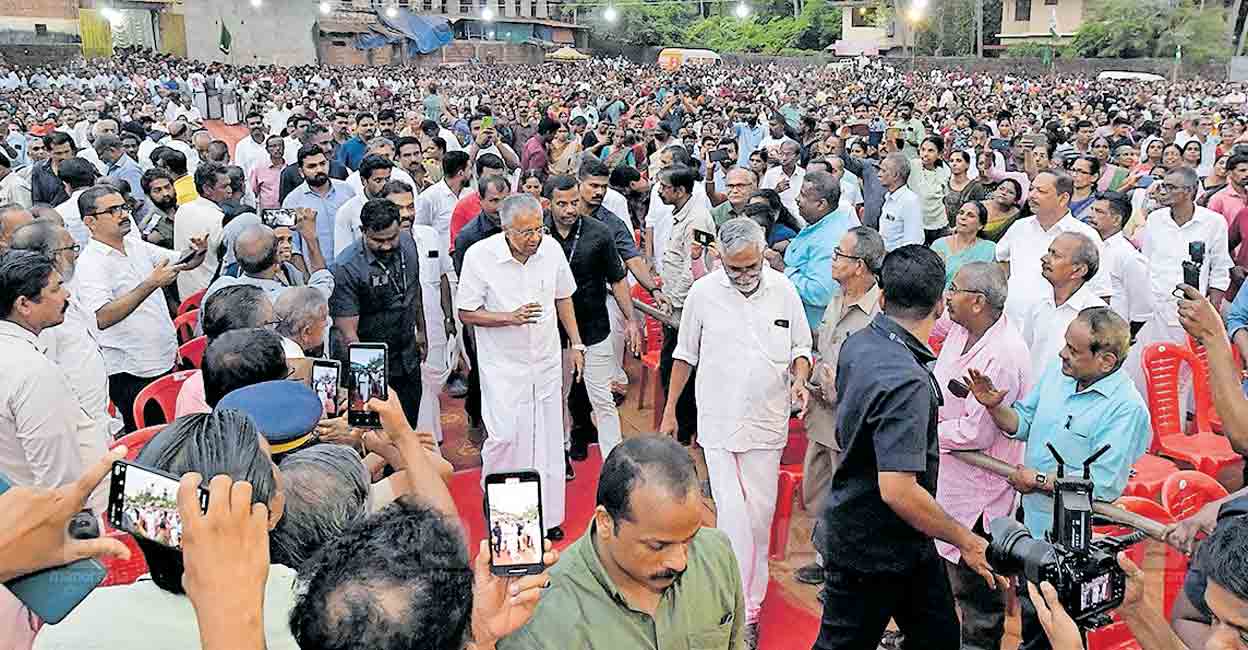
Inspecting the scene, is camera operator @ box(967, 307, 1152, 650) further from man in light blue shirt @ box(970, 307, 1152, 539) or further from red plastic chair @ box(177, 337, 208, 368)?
red plastic chair @ box(177, 337, 208, 368)

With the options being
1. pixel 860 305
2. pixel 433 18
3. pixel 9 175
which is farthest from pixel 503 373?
pixel 433 18

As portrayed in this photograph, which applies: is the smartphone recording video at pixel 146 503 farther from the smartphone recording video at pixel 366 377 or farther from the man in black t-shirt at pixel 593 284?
the man in black t-shirt at pixel 593 284

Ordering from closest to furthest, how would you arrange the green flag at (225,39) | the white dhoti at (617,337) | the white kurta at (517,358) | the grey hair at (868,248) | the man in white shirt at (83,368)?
Answer: the man in white shirt at (83,368) → the grey hair at (868,248) → the white kurta at (517,358) → the white dhoti at (617,337) → the green flag at (225,39)

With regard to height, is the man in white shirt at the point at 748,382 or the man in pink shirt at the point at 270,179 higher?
the man in pink shirt at the point at 270,179

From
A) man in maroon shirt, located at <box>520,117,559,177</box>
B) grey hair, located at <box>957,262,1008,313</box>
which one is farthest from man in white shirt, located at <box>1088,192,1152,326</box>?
man in maroon shirt, located at <box>520,117,559,177</box>

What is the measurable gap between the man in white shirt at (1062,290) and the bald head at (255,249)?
3.68 m

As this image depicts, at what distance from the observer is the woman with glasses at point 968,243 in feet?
19.7

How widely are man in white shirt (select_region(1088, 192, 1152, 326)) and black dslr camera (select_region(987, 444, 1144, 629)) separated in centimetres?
412

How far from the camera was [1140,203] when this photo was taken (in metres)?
8.52

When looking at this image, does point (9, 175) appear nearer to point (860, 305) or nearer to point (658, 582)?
point (860, 305)

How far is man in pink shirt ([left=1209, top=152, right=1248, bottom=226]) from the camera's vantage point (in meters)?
7.70

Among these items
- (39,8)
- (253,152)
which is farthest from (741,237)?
(39,8)

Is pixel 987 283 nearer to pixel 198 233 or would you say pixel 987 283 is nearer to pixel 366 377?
pixel 366 377

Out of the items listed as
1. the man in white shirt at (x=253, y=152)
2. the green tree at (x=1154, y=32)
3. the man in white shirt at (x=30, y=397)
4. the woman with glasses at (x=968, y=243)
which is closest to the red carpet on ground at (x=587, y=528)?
the man in white shirt at (x=30, y=397)
